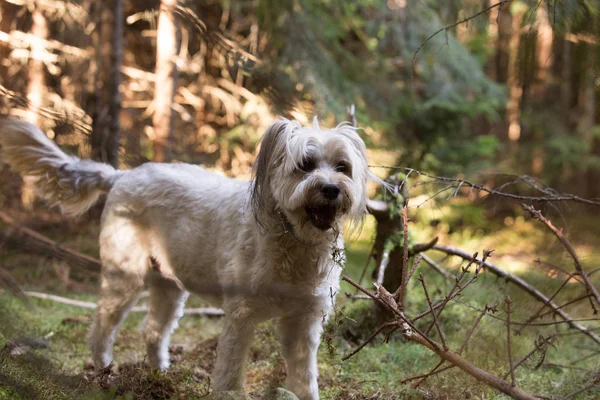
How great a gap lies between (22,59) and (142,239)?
6420 millimetres

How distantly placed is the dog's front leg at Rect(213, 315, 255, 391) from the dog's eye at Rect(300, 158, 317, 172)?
1138 mm

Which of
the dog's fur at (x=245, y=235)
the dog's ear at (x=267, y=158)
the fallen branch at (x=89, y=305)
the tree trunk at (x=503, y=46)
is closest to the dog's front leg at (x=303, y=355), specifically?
the dog's fur at (x=245, y=235)

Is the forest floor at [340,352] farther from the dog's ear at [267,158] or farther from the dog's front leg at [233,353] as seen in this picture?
the dog's ear at [267,158]

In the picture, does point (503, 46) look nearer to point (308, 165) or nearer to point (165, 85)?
point (165, 85)

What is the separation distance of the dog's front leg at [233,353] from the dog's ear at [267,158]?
2.50 ft

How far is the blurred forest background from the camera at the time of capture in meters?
4.28

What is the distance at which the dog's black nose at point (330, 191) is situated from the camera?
161 inches

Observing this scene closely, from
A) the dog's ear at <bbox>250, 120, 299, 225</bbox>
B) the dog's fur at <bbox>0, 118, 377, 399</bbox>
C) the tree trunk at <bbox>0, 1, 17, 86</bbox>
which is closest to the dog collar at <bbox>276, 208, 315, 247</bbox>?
the dog's fur at <bbox>0, 118, 377, 399</bbox>

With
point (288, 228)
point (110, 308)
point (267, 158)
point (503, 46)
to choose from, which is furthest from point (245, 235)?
point (503, 46)

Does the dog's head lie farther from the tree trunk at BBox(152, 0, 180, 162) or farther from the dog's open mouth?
the tree trunk at BBox(152, 0, 180, 162)

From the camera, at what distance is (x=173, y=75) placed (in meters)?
10.6

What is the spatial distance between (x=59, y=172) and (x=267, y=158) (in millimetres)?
2433

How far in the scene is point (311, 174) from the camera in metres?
4.19

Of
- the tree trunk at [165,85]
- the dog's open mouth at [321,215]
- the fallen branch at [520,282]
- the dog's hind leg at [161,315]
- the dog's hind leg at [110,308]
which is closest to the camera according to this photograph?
the dog's open mouth at [321,215]
